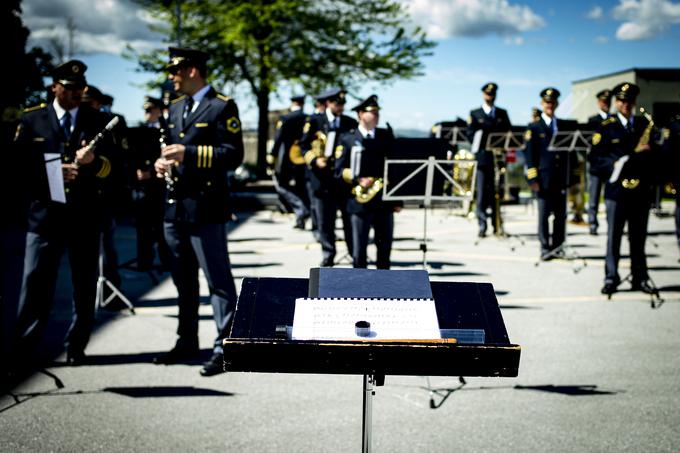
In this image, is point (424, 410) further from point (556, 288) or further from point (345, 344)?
point (556, 288)

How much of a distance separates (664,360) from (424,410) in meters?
2.50

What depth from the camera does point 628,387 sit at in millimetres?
5105

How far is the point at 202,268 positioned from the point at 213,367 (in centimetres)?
80

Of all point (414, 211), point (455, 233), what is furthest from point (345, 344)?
point (414, 211)

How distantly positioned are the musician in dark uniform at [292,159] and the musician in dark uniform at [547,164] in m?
4.24

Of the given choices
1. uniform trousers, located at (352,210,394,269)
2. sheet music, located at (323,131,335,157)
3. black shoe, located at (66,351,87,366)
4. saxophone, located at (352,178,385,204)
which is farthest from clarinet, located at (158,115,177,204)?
sheet music, located at (323,131,335,157)

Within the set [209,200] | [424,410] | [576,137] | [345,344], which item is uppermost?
[576,137]

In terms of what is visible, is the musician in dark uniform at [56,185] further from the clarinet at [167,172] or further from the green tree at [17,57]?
the green tree at [17,57]

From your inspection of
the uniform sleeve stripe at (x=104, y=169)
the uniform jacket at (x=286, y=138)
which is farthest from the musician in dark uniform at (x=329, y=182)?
the uniform sleeve stripe at (x=104, y=169)

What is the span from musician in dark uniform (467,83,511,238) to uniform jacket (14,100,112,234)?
28.1 feet

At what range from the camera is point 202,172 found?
5.24 m

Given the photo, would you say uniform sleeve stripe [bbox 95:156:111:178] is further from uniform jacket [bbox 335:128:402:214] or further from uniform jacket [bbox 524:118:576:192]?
uniform jacket [bbox 524:118:576:192]

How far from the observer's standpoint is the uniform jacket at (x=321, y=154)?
9367 millimetres

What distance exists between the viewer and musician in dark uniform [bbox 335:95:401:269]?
22.5 feet
